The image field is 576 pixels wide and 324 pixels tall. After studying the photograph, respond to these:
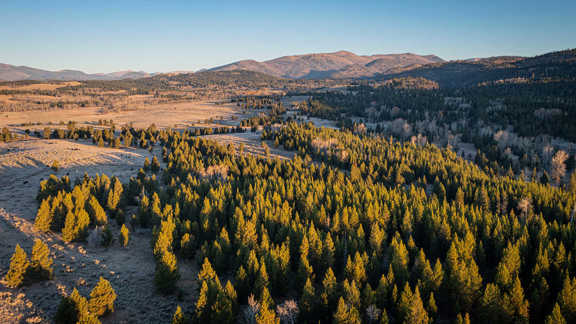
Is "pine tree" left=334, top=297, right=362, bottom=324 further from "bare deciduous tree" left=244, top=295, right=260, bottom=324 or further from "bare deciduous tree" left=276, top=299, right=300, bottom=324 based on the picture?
"bare deciduous tree" left=244, top=295, right=260, bottom=324

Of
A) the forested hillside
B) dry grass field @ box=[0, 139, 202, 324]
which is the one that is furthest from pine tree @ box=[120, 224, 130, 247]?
the forested hillside

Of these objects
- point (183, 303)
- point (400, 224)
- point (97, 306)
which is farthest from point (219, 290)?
point (400, 224)

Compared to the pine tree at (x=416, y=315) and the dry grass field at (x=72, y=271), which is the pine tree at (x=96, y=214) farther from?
the pine tree at (x=416, y=315)

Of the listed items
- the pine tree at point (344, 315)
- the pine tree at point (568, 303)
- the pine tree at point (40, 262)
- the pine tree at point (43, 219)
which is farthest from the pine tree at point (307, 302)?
the pine tree at point (43, 219)

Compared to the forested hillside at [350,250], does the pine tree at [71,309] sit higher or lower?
higher

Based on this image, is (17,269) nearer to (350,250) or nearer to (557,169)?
(350,250)

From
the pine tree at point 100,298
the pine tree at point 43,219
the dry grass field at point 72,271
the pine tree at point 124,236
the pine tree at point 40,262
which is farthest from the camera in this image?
the pine tree at point 43,219
